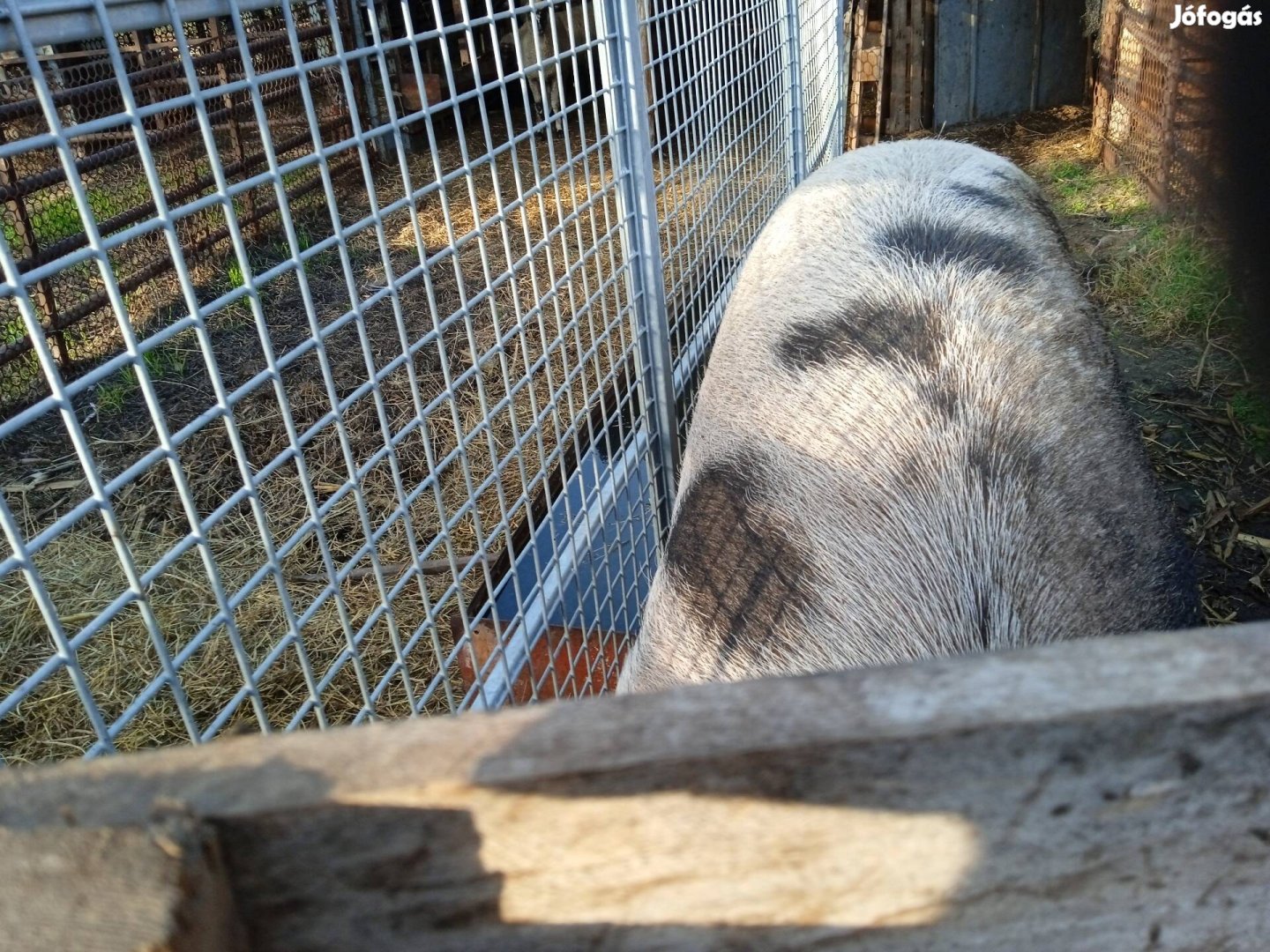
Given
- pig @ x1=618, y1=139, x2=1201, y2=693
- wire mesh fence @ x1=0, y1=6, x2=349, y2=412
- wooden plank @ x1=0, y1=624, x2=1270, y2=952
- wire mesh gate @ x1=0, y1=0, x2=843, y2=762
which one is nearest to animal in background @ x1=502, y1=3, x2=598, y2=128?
wire mesh gate @ x1=0, y1=0, x2=843, y2=762

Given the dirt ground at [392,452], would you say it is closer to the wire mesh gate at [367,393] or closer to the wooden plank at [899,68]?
the wire mesh gate at [367,393]

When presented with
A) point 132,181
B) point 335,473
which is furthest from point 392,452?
point 132,181

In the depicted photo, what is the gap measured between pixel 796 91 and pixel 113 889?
398 cm

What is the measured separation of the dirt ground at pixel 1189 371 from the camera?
9.59 feet

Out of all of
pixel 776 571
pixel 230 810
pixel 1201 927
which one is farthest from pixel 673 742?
pixel 776 571

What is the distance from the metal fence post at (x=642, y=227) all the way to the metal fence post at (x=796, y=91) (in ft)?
5.61

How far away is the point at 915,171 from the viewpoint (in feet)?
8.83

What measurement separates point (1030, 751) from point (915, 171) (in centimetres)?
242

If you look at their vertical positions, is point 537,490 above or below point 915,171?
below

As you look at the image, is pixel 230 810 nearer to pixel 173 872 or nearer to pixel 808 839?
pixel 173 872

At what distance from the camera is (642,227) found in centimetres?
225

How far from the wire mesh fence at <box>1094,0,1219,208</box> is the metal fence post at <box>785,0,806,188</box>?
145 cm

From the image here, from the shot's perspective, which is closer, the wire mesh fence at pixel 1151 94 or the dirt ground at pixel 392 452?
the dirt ground at pixel 392 452

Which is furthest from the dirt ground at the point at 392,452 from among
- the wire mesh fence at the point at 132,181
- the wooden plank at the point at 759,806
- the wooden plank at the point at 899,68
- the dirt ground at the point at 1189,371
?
the wooden plank at the point at 899,68
